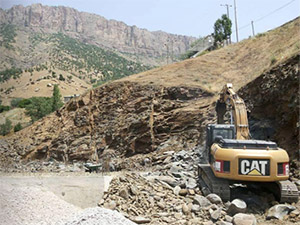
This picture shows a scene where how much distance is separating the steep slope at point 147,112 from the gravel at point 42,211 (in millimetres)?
9779

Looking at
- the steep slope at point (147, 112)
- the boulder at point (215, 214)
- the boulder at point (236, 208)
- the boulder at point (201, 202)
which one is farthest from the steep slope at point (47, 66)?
the boulder at point (236, 208)

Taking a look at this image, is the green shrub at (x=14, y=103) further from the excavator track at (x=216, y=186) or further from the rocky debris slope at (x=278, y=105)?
the excavator track at (x=216, y=186)

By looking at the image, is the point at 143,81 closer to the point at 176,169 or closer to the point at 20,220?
the point at 176,169

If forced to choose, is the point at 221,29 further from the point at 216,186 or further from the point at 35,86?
the point at 35,86

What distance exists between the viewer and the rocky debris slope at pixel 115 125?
18500 millimetres

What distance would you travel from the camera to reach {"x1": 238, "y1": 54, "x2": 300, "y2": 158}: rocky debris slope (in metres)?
10.5

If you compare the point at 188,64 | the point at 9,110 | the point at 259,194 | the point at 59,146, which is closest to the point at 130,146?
the point at 59,146

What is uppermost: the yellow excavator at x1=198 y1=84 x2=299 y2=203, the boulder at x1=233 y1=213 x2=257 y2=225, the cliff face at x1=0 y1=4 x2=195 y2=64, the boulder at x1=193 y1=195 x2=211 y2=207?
the cliff face at x1=0 y1=4 x2=195 y2=64

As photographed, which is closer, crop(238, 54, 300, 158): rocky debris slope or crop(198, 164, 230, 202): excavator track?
crop(198, 164, 230, 202): excavator track

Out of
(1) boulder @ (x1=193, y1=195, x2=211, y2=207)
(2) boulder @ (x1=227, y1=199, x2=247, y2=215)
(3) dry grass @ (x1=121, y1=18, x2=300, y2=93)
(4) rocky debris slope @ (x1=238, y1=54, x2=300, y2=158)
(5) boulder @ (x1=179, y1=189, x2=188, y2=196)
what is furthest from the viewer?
(3) dry grass @ (x1=121, y1=18, x2=300, y2=93)

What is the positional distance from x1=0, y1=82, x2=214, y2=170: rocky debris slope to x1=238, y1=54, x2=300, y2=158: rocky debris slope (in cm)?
394

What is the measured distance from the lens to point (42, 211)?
6.43m

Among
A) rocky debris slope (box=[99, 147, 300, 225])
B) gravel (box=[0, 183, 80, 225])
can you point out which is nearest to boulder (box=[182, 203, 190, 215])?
rocky debris slope (box=[99, 147, 300, 225])

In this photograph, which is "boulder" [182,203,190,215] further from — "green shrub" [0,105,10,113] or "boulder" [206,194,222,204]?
"green shrub" [0,105,10,113]
